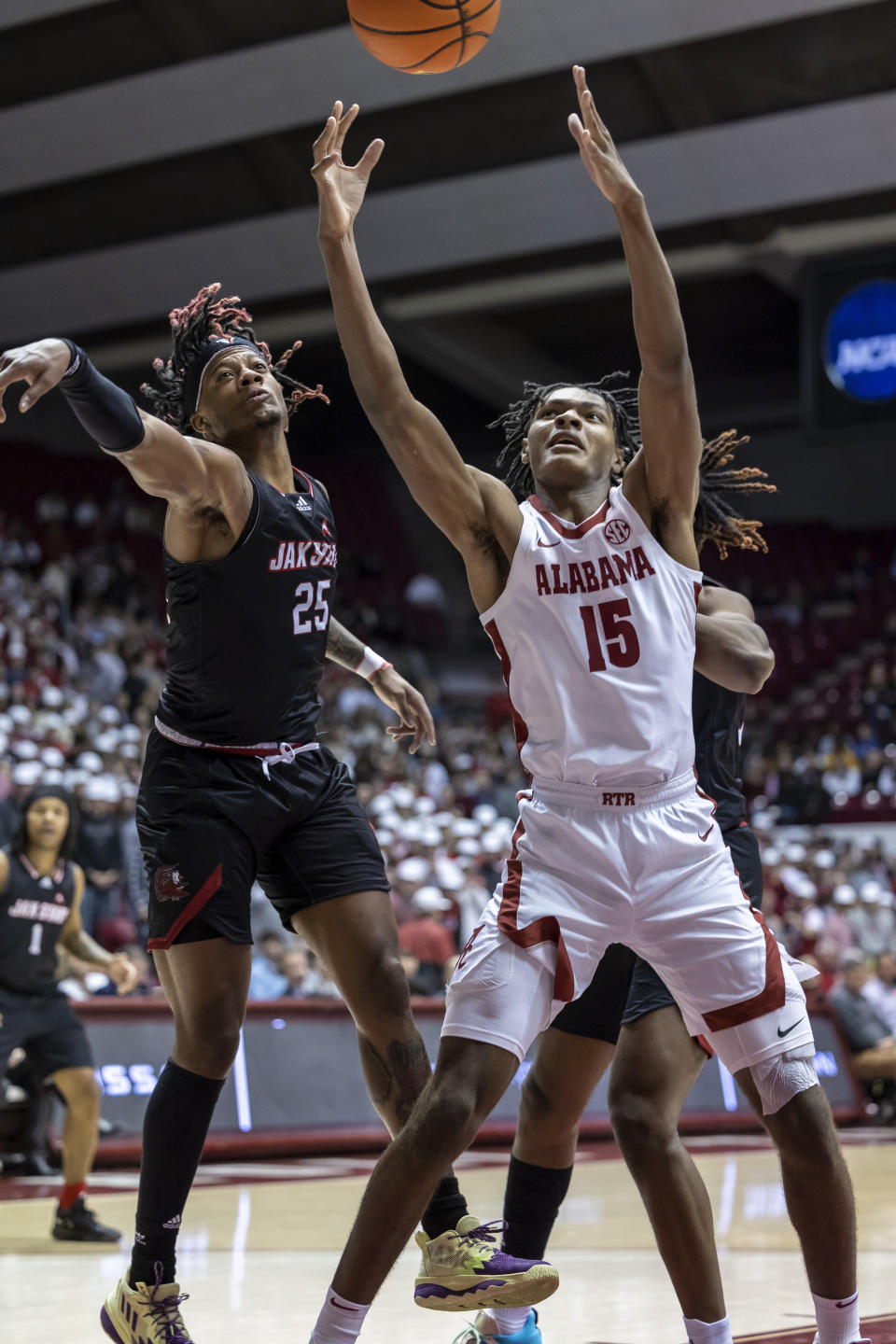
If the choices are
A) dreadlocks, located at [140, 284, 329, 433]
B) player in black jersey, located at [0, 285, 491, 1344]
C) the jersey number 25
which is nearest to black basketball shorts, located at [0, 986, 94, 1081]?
player in black jersey, located at [0, 285, 491, 1344]

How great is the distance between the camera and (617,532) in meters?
3.77

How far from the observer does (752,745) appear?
2445cm

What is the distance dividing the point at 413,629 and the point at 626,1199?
2112 centimetres

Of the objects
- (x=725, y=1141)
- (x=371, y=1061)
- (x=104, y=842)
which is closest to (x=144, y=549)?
(x=104, y=842)

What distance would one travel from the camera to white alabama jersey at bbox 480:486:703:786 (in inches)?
144

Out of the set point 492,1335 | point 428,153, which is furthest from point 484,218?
point 492,1335

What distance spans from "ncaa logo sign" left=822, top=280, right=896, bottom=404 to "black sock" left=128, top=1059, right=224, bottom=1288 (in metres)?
17.3

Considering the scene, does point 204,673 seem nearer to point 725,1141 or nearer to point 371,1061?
point 371,1061

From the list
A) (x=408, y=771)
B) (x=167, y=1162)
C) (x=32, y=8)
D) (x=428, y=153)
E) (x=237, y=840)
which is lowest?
(x=167, y=1162)

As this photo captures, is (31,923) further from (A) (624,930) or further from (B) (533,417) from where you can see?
(A) (624,930)

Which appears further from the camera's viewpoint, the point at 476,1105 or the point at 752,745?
the point at 752,745

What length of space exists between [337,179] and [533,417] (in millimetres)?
786

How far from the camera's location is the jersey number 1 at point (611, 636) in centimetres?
367

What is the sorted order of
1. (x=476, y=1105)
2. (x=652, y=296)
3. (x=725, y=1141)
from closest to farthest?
1. (x=476, y=1105)
2. (x=652, y=296)
3. (x=725, y=1141)
